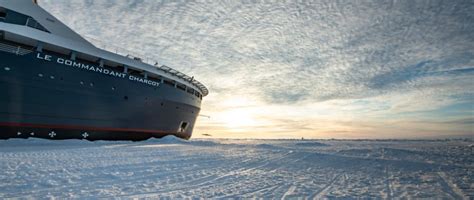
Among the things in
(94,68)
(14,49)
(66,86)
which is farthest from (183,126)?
(14,49)

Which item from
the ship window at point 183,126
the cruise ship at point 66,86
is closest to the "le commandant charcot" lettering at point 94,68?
the cruise ship at point 66,86

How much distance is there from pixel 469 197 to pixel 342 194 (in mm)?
2713

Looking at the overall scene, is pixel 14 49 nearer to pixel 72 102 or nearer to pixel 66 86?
pixel 66 86

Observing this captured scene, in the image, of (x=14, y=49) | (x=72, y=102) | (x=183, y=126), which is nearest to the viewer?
(x=14, y=49)

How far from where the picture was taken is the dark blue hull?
1564 cm

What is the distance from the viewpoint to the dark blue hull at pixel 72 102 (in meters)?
15.6

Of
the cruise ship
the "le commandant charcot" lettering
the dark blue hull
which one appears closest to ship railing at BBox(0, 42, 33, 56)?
the cruise ship

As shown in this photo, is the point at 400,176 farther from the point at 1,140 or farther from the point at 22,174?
the point at 1,140

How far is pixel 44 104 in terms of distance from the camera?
16812 mm

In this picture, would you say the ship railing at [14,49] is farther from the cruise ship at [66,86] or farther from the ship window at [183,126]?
the ship window at [183,126]

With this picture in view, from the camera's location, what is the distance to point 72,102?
18.1 meters

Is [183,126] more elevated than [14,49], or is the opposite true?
[14,49]

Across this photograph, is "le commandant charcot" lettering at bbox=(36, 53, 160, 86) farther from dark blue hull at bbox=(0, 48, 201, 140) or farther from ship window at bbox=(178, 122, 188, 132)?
ship window at bbox=(178, 122, 188, 132)

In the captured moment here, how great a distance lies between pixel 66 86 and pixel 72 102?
1.32 metres
